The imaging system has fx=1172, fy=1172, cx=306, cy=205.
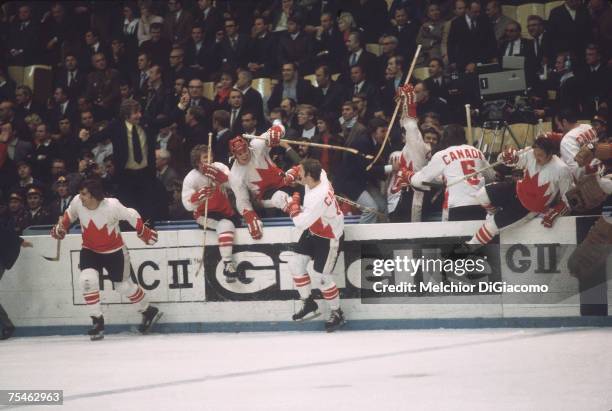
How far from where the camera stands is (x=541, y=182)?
33.6 feet

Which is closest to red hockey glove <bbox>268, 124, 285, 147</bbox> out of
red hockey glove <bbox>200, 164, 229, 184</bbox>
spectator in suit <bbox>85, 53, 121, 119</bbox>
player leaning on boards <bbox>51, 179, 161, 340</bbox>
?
red hockey glove <bbox>200, 164, 229, 184</bbox>

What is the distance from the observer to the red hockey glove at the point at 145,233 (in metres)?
11.4

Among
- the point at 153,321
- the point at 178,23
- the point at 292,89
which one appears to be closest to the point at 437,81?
the point at 292,89

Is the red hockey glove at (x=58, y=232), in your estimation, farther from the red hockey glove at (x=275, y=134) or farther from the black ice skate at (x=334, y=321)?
the black ice skate at (x=334, y=321)

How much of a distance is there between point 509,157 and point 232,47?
18.0ft

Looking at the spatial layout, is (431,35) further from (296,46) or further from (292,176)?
(292,176)

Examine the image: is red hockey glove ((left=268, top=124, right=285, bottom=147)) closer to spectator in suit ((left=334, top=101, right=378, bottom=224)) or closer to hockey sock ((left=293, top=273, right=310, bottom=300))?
spectator in suit ((left=334, top=101, right=378, bottom=224))

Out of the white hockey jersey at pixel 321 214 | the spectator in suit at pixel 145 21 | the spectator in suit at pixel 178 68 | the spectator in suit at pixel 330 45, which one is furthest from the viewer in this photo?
the spectator in suit at pixel 145 21

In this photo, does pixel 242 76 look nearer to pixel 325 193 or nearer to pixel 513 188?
pixel 325 193

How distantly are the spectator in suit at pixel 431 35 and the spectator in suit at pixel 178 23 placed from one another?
3.50 metres

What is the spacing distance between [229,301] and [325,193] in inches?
65.2

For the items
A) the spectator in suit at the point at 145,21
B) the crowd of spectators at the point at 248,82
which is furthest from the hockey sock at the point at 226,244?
the spectator in suit at the point at 145,21

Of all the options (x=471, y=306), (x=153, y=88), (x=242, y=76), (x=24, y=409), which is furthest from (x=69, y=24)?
(x=24, y=409)

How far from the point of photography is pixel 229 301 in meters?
11.6
